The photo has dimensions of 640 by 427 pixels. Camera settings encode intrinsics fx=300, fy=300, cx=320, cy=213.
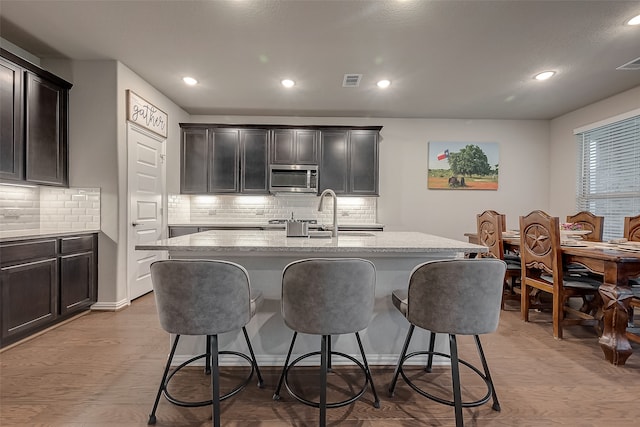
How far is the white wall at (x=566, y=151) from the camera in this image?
4.22 m

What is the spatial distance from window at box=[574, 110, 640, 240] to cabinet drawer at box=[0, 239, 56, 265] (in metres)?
6.46

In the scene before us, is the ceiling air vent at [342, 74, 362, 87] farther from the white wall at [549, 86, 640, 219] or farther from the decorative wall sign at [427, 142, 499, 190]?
the white wall at [549, 86, 640, 219]

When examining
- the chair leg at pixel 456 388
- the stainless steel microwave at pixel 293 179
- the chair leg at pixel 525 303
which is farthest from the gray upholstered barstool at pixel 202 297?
the stainless steel microwave at pixel 293 179

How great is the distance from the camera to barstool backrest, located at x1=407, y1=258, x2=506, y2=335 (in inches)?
56.7

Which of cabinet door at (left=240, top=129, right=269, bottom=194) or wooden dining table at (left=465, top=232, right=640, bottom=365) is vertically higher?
cabinet door at (left=240, top=129, right=269, bottom=194)

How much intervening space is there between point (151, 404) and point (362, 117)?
4.55 metres

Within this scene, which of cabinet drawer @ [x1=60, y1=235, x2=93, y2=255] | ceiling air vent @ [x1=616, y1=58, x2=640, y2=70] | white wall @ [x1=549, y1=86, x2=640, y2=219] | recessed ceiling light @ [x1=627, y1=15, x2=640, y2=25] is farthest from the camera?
white wall @ [x1=549, y1=86, x2=640, y2=219]

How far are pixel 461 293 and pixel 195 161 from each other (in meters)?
4.36

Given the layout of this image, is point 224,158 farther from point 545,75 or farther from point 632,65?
point 632,65

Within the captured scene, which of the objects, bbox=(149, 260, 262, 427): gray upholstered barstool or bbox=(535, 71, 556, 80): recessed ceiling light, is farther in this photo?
bbox=(535, 71, 556, 80): recessed ceiling light

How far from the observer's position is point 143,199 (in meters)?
3.64

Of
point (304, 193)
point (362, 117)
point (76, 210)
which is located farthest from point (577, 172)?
point (76, 210)

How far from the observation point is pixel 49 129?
297cm

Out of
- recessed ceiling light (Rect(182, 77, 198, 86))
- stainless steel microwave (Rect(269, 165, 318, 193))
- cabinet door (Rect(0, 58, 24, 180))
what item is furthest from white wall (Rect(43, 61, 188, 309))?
stainless steel microwave (Rect(269, 165, 318, 193))
